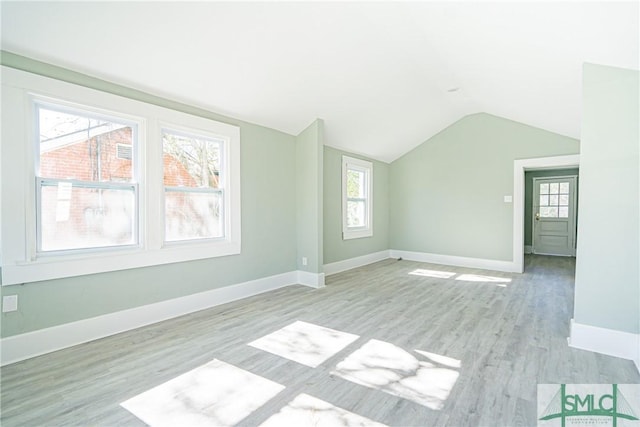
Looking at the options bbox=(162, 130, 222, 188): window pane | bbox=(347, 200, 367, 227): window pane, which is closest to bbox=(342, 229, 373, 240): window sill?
bbox=(347, 200, 367, 227): window pane

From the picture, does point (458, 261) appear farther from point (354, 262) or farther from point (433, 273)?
point (354, 262)

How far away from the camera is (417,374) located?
7.34ft

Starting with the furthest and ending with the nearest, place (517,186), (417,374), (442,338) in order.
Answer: (517,186), (442,338), (417,374)

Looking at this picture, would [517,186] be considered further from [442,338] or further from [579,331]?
[442,338]

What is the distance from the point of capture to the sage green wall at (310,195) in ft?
15.5

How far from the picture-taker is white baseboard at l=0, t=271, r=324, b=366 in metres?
2.44

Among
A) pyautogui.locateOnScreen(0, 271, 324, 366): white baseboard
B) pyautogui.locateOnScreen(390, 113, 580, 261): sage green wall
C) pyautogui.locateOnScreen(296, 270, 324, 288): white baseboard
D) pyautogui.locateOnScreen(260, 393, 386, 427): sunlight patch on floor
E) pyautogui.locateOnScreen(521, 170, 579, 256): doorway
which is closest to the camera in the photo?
pyautogui.locateOnScreen(260, 393, 386, 427): sunlight patch on floor

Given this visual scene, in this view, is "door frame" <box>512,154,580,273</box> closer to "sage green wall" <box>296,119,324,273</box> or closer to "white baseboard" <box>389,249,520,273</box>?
"white baseboard" <box>389,249,520,273</box>

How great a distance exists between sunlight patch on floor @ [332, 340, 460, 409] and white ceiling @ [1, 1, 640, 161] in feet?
9.12

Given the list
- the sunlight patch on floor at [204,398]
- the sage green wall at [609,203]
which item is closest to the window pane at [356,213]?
the sage green wall at [609,203]

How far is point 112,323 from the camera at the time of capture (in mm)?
2928

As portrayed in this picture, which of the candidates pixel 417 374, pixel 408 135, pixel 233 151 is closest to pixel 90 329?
pixel 233 151

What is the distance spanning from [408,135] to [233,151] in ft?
12.9

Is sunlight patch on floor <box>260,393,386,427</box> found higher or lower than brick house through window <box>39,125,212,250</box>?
lower
